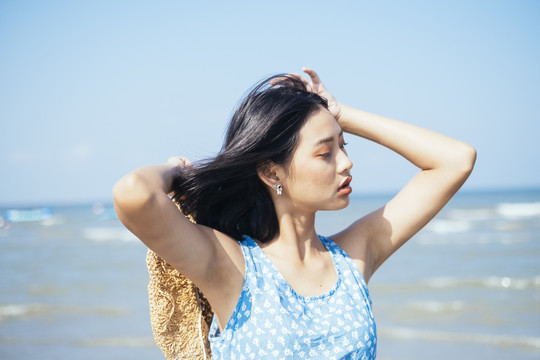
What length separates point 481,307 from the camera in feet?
24.8

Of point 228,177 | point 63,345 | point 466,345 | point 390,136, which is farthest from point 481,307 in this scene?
point 228,177

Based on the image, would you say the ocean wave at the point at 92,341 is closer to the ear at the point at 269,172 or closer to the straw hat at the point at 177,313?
the straw hat at the point at 177,313

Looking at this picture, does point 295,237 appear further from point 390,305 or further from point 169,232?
point 390,305

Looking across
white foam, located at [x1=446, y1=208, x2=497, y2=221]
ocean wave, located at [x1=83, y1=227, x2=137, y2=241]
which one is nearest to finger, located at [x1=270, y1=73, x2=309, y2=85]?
ocean wave, located at [x1=83, y1=227, x2=137, y2=241]

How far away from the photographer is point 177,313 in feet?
6.61

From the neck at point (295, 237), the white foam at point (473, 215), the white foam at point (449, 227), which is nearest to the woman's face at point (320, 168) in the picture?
the neck at point (295, 237)

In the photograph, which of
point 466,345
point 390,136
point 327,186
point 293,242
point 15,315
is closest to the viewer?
point 327,186

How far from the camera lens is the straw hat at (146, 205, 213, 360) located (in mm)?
1942

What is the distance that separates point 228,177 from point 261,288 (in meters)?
0.44

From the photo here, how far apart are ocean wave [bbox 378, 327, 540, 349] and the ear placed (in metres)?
4.83

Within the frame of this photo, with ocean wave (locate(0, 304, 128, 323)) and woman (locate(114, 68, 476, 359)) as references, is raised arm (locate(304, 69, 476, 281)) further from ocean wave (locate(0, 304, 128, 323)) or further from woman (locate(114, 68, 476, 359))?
ocean wave (locate(0, 304, 128, 323))

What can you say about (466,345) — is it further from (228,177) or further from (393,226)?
(228,177)

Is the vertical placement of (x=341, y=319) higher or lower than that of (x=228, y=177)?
lower

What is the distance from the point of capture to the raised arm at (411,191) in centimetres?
220
